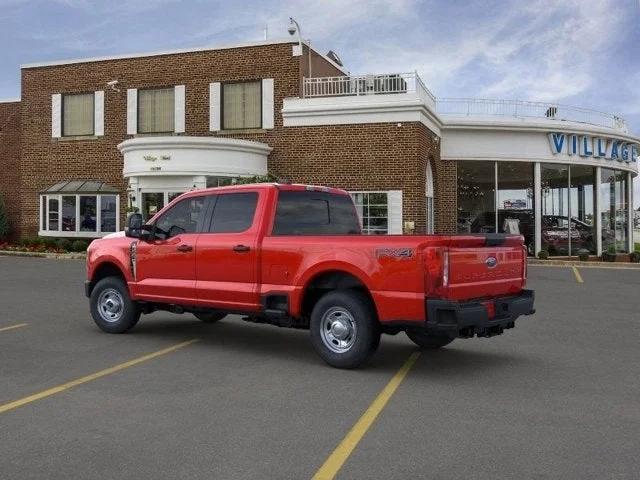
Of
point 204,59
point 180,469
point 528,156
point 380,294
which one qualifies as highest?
point 204,59

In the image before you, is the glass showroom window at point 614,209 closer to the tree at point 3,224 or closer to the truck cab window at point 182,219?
the truck cab window at point 182,219

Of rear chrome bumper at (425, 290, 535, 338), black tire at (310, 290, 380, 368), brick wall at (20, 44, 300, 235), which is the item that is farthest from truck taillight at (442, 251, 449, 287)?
brick wall at (20, 44, 300, 235)

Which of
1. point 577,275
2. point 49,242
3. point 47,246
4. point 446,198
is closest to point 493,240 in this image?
point 577,275

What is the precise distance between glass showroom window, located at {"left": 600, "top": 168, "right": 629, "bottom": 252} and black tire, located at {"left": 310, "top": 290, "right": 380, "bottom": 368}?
23.5 meters

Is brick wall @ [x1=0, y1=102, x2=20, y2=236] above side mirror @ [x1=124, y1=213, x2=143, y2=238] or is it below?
above

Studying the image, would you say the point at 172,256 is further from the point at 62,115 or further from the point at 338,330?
the point at 62,115

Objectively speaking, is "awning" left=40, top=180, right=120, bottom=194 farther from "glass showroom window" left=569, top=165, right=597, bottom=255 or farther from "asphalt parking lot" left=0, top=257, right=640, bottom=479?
"glass showroom window" left=569, top=165, right=597, bottom=255

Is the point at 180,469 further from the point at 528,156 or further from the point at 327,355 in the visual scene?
the point at 528,156

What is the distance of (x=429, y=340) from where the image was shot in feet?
→ 26.4

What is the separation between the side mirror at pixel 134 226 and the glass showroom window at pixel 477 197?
62.6ft

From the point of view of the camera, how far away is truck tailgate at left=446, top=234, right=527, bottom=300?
21.1 ft

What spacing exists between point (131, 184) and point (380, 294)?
18.9 metres

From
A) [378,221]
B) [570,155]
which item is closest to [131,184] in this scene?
[378,221]

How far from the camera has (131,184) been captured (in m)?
23.8
